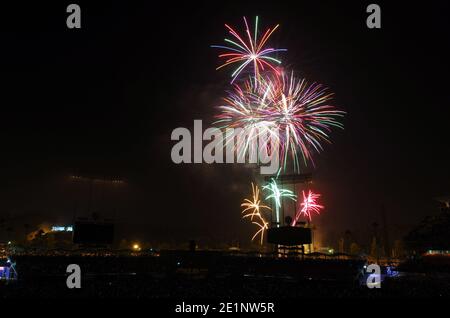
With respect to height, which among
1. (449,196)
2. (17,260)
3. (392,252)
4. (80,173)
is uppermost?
(80,173)

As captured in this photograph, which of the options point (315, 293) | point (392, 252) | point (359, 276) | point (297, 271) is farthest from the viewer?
point (392, 252)

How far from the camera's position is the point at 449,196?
3907 inches

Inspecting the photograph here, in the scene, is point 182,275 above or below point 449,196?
below

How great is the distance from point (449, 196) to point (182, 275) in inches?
2824

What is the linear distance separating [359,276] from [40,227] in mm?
125503
